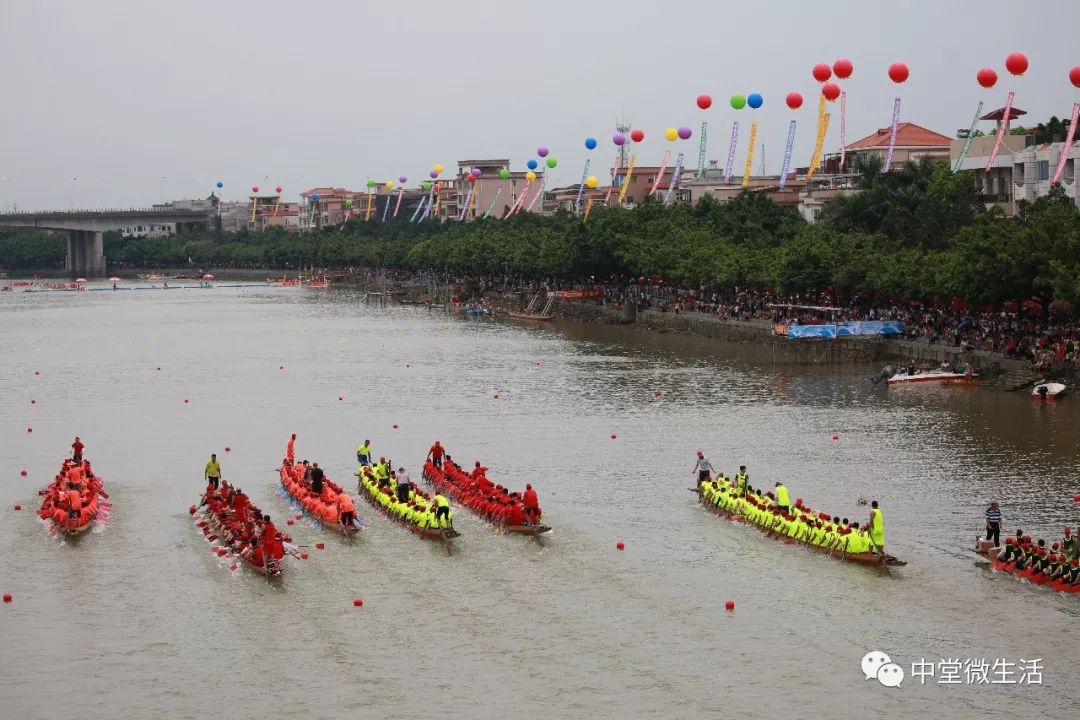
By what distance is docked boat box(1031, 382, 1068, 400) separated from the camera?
143 ft

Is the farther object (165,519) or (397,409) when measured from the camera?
(397,409)

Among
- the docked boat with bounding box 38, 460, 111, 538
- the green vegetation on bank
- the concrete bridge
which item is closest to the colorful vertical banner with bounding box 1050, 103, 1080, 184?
the green vegetation on bank

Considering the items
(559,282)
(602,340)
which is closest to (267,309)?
(559,282)

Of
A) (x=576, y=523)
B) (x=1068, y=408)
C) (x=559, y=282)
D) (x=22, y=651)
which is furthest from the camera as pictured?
(x=559, y=282)

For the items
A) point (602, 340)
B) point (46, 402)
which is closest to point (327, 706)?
point (46, 402)

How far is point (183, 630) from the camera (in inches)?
894

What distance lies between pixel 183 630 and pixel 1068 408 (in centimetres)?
2850

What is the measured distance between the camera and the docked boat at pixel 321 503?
28.2 metres

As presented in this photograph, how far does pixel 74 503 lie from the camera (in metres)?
29.0

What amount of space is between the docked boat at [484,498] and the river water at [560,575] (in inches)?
19.5

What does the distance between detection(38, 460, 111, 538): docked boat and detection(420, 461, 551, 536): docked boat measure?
23.4 feet

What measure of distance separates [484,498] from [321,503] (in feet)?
10.7

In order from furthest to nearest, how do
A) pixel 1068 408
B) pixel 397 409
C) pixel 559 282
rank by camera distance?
pixel 559 282 → pixel 397 409 → pixel 1068 408

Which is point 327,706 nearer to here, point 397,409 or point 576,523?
point 576,523
